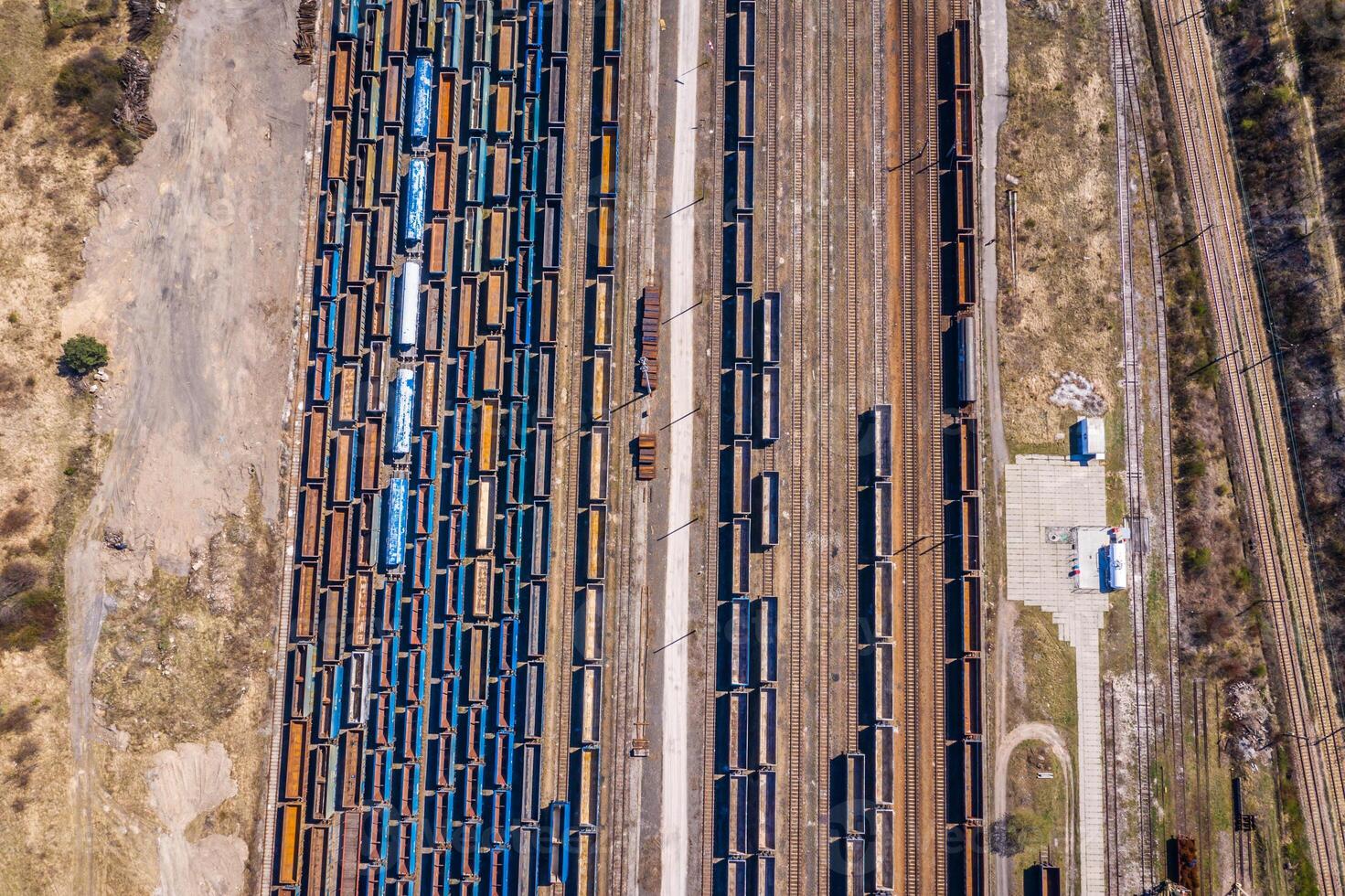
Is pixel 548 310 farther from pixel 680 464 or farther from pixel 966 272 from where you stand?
pixel 966 272

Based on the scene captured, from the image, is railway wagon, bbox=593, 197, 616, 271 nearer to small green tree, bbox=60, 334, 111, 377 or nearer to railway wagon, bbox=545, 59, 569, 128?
railway wagon, bbox=545, 59, 569, 128

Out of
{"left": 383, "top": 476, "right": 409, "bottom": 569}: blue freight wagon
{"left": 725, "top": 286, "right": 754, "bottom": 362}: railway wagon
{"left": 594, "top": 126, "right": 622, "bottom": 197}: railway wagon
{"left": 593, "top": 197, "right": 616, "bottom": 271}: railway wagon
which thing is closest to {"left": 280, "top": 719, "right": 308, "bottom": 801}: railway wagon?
{"left": 383, "top": 476, "right": 409, "bottom": 569}: blue freight wagon

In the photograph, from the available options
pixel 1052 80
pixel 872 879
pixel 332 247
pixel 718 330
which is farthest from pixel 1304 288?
pixel 332 247

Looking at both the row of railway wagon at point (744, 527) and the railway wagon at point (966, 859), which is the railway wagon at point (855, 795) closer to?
the row of railway wagon at point (744, 527)

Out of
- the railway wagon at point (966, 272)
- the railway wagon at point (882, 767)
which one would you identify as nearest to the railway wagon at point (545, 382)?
the railway wagon at point (966, 272)

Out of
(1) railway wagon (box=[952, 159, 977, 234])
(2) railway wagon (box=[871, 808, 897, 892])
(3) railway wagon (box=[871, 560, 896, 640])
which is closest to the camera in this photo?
(2) railway wagon (box=[871, 808, 897, 892])
